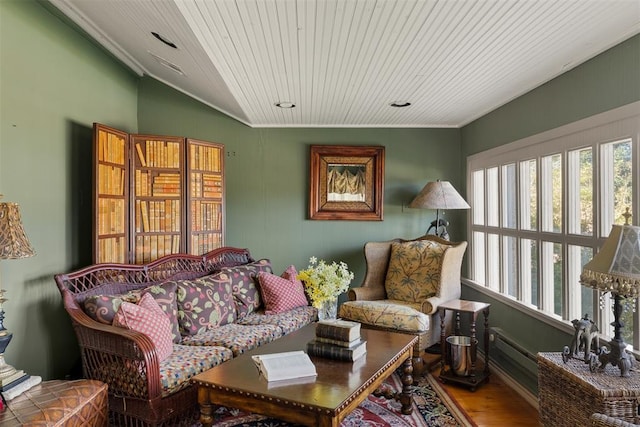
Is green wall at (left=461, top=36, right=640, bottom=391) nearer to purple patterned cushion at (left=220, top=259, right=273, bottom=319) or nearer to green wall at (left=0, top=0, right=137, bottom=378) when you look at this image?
purple patterned cushion at (left=220, top=259, right=273, bottom=319)

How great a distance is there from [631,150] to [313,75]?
2.03m

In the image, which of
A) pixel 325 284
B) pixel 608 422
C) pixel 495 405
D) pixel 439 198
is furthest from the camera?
pixel 439 198

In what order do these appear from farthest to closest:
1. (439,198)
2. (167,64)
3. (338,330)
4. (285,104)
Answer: (439,198)
(285,104)
(167,64)
(338,330)

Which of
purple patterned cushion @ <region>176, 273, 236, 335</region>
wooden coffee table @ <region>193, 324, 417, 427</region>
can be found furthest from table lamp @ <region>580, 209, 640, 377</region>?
purple patterned cushion @ <region>176, 273, 236, 335</region>

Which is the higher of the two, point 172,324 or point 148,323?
point 148,323

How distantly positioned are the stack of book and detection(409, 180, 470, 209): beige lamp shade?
2.01 metres

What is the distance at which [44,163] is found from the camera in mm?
2836

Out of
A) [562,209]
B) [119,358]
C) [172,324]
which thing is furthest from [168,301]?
[562,209]

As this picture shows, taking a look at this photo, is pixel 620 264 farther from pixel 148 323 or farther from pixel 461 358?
pixel 148 323

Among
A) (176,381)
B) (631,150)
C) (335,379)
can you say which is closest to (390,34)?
(631,150)

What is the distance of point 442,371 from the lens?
3.35 m

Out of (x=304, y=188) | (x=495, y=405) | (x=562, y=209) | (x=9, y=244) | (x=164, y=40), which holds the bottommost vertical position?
(x=495, y=405)

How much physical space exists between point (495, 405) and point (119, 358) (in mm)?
2538

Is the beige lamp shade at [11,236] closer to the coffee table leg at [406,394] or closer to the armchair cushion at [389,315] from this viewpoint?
the coffee table leg at [406,394]
